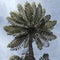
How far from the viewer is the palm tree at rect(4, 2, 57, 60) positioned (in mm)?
52094

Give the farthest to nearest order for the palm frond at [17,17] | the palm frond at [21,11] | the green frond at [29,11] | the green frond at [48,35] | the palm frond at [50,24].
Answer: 1. the green frond at [48,35]
2. the palm frond at [50,24]
3. the palm frond at [21,11]
4. the palm frond at [17,17]
5. the green frond at [29,11]

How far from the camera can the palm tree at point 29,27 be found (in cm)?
5209

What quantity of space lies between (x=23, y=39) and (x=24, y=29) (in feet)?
5.05

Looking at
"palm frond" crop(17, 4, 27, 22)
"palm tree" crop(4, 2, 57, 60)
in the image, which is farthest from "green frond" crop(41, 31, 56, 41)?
"palm frond" crop(17, 4, 27, 22)

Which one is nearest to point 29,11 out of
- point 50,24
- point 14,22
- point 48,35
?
point 14,22

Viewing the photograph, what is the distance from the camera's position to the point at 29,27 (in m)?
52.2

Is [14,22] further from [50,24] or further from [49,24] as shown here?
[50,24]

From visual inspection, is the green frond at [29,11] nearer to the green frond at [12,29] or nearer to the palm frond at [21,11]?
the palm frond at [21,11]

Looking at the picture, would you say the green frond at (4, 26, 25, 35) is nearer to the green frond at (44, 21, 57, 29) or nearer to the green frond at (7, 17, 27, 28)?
the green frond at (7, 17, 27, 28)

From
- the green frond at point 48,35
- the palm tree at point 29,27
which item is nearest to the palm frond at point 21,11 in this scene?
the palm tree at point 29,27

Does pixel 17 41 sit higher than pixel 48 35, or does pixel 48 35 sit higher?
pixel 48 35

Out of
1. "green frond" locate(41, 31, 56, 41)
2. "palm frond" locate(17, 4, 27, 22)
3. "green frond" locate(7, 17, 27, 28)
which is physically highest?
"palm frond" locate(17, 4, 27, 22)

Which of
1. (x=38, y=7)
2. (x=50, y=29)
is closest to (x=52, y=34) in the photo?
(x=50, y=29)

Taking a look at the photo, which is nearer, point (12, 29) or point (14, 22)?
point (14, 22)
